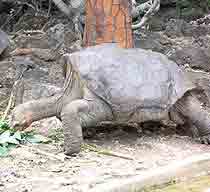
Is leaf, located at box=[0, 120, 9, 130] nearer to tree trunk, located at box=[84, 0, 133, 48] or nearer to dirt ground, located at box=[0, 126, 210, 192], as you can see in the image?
dirt ground, located at box=[0, 126, 210, 192]

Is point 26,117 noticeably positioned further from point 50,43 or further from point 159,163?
point 50,43

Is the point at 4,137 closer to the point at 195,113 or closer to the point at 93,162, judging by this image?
the point at 93,162

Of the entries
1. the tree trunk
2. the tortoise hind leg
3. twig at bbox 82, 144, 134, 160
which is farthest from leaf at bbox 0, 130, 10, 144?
the tree trunk

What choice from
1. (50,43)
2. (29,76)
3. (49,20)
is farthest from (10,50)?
(49,20)

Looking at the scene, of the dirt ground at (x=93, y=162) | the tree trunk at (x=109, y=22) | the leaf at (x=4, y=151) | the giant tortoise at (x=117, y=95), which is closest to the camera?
the dirt ground at (x=93, y=162)

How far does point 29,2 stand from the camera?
11266mm

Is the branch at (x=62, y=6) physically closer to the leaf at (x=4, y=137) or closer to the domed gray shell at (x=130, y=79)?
the domed gray shell at (x=130, y=79)

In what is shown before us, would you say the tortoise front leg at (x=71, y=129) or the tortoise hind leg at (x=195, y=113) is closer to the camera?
the tortoise front leg at (x=71, y=129)

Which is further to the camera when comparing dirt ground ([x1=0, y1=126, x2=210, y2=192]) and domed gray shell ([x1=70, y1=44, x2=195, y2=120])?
domed gray shell ([x1=70, y1=44, x2=195, y2=120])

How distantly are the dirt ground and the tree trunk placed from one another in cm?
133

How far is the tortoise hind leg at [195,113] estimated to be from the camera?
15.5 feet

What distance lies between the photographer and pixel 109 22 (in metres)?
5.96

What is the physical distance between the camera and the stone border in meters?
3.46

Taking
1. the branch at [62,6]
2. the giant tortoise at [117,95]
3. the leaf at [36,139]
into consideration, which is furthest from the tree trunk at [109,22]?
the branch at [62,6]
